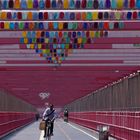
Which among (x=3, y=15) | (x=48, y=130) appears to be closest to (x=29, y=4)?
(x=3, y=15)

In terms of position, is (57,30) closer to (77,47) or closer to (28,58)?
(77,47)

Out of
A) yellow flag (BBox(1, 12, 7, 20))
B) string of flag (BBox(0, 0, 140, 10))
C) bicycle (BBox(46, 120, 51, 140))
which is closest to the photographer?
string of flag (BBox(0, 0, 140, 10))

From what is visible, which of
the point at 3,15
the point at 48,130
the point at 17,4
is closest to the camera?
the point at 17,4

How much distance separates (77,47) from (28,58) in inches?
191

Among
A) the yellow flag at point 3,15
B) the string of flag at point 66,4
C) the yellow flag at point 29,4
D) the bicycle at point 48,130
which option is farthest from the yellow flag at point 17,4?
the bicycle at point 48,130

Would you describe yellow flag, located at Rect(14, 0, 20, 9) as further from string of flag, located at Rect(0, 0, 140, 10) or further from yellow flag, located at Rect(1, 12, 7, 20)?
yellow flag, located at Rect(1, 12, 7, 20)

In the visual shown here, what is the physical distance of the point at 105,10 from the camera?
1958 centimetres

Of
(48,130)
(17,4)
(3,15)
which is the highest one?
(3,15)

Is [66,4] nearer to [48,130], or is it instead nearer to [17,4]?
[17,4]

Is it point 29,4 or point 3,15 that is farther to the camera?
point 3,15

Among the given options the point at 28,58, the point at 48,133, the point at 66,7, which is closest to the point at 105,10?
the point at 66,7

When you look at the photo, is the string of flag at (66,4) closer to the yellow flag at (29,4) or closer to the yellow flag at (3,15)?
the yellow flag at (29,4)

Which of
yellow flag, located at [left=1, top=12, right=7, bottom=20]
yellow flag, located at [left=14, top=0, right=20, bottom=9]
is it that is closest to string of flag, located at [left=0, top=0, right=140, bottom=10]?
yellow flag, located at [left=14, top=0, right=20, bottom=9]

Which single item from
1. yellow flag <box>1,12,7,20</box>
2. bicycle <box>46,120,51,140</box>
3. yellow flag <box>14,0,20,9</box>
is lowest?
bicycle <box>46,120,51,140</box>
